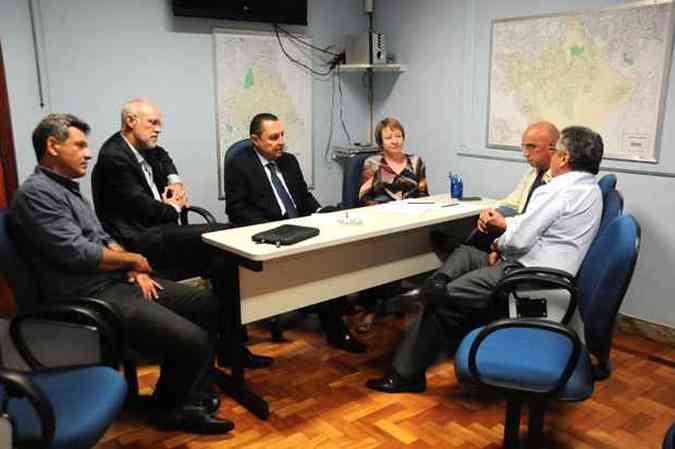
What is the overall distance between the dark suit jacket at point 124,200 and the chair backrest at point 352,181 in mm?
1170

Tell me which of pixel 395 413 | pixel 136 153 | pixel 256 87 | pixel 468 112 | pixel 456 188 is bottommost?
pixel 395 413

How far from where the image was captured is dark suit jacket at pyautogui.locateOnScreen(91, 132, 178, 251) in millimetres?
2717

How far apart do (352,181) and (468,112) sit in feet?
3.56

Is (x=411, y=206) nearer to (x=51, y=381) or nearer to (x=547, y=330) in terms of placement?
(x=547, y=330)

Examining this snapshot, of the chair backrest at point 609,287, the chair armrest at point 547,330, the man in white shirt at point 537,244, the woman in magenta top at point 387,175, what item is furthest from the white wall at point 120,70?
the chair backrest at point 609,287

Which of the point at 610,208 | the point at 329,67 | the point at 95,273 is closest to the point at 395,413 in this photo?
the point at 610,208

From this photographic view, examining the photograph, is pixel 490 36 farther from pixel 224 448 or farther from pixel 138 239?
pixel 224 448

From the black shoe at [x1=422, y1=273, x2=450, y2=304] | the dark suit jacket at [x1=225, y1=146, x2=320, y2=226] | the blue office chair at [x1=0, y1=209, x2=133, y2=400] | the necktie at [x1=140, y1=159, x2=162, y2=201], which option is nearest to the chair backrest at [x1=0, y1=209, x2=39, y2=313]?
the blue office chair at [x1=0, y1=209, x2=133, y2=400]

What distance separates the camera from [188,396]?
2.46 m

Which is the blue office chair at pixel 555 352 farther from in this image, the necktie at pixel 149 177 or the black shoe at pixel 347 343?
the necktie at pixel 149 177

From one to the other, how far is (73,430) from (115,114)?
2454 millimetres

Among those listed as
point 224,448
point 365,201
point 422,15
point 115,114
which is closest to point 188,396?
point 224,448

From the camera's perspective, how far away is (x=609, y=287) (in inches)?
72.2

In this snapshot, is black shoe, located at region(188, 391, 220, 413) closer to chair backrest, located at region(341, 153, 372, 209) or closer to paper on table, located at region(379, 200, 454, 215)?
paper on table, located at region(379, 200, 454, 215)
